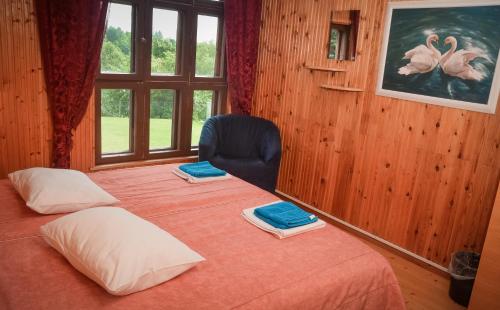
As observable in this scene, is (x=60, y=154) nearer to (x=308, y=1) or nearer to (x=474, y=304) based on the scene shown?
(x=308, y=1)

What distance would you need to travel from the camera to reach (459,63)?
9.44ft

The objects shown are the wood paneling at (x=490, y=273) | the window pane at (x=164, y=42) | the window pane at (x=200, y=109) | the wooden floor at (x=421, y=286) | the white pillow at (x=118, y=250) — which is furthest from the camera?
the window pane at (x=200, y=109)

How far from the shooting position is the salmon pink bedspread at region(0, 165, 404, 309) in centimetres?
149

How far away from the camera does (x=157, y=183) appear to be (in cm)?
268

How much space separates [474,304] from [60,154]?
3174mm

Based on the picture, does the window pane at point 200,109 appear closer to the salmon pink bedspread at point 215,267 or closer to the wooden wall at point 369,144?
the wooden wall at point 369,144

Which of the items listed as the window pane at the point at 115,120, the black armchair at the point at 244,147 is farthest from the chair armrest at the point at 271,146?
the window pane at the point at 115,120

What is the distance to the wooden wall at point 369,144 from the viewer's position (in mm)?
2928

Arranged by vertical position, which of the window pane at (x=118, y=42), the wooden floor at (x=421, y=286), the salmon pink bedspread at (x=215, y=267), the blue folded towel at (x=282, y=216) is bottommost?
the wooden floor at (x=421, y=286)

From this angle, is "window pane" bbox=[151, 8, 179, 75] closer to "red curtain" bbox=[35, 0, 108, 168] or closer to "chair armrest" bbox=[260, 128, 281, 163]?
"red curtain" bbox=[35, 0, 108, 168]

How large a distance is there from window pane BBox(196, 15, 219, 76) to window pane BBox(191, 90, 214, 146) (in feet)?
0.71

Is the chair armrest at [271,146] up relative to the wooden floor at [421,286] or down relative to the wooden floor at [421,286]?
up

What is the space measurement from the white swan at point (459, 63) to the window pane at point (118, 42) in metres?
2.64

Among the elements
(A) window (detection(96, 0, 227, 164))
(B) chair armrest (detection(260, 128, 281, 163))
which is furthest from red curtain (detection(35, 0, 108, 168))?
(B) chair armrest (detection(260, 128, 281, 163))
